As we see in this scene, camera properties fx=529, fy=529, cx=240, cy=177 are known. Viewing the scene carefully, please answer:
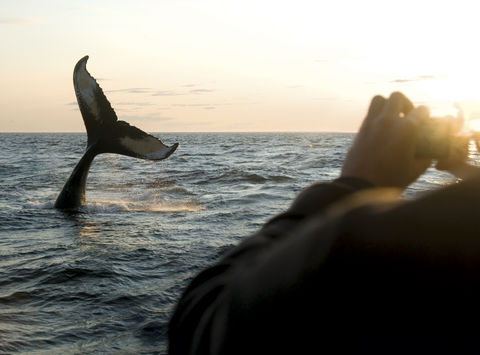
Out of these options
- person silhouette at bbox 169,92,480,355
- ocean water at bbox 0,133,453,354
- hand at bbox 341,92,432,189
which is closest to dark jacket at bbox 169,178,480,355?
person silhouette at bbox 169,92,480,355

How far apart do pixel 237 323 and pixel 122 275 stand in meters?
5.66

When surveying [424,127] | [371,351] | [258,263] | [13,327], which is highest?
[424,127]

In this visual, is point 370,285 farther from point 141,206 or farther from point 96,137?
point 96,137

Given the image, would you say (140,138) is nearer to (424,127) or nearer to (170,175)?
(170,175)

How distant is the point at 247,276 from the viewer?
801mm

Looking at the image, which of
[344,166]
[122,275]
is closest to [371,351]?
[344,166]

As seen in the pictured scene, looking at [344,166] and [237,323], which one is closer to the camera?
[237,323]

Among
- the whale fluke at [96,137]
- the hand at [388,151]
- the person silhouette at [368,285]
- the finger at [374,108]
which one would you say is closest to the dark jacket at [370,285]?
the person silhouette at [368,285]

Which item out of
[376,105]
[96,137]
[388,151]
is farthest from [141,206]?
[388,151]

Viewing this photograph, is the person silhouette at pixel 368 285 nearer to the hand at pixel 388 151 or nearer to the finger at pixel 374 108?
the hand at pixel 388 151

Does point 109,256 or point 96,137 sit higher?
point 96,137

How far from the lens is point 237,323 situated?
79cm

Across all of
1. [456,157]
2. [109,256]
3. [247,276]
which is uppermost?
[456,157]

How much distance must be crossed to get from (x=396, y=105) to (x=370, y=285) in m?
0.52
